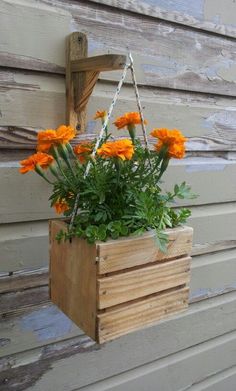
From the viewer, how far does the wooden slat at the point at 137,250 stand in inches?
33.5

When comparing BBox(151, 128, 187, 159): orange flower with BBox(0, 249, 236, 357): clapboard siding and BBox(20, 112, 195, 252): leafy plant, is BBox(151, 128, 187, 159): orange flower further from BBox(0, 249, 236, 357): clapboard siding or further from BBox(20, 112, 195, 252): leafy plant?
BBox(0, 249, 236, 357): clapboard siding

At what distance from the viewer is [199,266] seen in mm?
1665

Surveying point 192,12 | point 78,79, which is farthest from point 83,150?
point 192,12

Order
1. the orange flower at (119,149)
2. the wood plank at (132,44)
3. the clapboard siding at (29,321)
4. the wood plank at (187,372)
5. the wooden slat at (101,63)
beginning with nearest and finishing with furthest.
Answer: the orange flower at (119,149) → the wooden slat at (101,63) → the wood plank at (132,44) → the clapboard siding at (29,321) → the wood plank at (187,372)

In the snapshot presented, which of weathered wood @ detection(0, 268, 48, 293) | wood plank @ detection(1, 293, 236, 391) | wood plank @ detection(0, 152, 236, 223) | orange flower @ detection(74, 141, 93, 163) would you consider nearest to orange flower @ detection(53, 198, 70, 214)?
orange flower @ detection(74, 141, 93, 163)

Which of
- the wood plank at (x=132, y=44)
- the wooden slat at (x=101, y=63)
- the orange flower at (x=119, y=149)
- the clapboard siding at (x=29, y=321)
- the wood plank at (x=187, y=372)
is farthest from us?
the wood plank at (x=187, y=372)

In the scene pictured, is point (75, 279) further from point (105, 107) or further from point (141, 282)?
point (105, 107)

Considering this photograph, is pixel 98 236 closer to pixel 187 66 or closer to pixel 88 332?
pixel 88 332

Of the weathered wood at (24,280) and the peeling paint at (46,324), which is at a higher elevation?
the weathered wood at (24,280)

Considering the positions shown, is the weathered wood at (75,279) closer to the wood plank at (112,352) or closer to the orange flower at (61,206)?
the orange flower at (61,206)

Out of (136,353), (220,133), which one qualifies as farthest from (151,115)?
(136,353)

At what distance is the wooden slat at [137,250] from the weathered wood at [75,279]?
26 mm

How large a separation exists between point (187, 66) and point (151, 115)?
0.24m

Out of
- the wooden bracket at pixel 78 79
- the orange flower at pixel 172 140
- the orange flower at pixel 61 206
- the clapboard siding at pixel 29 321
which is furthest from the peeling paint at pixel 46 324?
the orange flower at pixel 172 140
